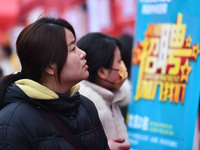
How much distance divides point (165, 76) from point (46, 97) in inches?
49.4

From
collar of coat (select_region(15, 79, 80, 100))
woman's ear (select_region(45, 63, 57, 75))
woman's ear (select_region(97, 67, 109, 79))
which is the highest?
woman's ear (select_region(45, 63, 57, 75))

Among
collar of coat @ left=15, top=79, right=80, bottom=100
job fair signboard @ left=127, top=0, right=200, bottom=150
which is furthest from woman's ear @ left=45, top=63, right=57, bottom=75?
job fair signboard @ left=127, top=0, right=200, bottom=150

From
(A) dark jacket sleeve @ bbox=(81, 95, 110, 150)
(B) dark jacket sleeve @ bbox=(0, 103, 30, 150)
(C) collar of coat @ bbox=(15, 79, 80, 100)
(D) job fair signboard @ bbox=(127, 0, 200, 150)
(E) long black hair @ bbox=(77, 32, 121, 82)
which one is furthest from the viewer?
(E) long black hair @ bbox=(77, 32, 121, 82)

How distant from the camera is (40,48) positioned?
1.76 metres

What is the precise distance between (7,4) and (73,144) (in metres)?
6.58

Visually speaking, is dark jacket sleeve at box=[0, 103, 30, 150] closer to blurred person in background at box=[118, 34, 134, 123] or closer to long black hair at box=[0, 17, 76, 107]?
long black hair at box=[0, 17, 76, 107]

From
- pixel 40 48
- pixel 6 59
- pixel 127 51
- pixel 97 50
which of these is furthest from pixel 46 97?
pixel 6 59

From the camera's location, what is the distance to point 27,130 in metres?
1.69

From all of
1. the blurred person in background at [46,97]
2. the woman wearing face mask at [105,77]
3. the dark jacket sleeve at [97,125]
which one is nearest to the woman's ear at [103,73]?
the woman wearing face mask at [105,77]

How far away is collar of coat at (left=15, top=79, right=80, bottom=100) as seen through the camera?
5.75 feet

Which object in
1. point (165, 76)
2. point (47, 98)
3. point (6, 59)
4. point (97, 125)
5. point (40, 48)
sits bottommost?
point (6, 59)

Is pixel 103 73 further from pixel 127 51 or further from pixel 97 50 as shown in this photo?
pixel 127 51

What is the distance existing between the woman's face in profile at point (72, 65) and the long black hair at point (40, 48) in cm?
3

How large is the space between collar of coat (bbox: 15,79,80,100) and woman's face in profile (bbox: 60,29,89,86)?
128mm
